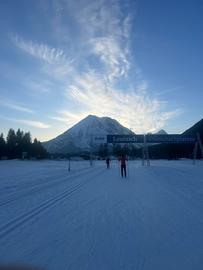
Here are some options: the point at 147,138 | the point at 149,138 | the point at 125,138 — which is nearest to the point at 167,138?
the point at 149,138

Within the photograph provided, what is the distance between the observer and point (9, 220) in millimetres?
7477

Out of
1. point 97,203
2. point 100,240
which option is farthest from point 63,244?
point 97,203

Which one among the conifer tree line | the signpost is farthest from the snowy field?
the conifer tree line

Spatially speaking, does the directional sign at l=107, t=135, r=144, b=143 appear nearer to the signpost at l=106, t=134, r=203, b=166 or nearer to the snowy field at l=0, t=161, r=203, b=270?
the signpost at l=106, t=134, r=203, b=166

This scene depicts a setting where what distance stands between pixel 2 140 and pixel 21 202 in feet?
319

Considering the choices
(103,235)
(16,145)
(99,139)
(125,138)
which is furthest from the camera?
(16,145)

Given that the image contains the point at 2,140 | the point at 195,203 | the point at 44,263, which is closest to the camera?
the point at 44,263

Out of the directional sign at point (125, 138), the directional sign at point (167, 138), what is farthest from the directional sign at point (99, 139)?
the directional sign at point (167, 138)

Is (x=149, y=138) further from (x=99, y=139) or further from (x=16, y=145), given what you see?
(x=16, y=145)

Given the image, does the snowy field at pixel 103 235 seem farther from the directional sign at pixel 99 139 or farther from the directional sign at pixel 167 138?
the directional sign at pixel 99 139

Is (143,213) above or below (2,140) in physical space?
below

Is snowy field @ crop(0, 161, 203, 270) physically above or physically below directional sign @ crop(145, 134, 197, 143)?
below

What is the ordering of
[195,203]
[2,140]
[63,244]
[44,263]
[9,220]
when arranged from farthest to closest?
1. [2,140]
2. [195,203]
3. [9,220]
4. [63,244]
5. [44,263]

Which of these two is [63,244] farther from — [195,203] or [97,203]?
[195,203]
